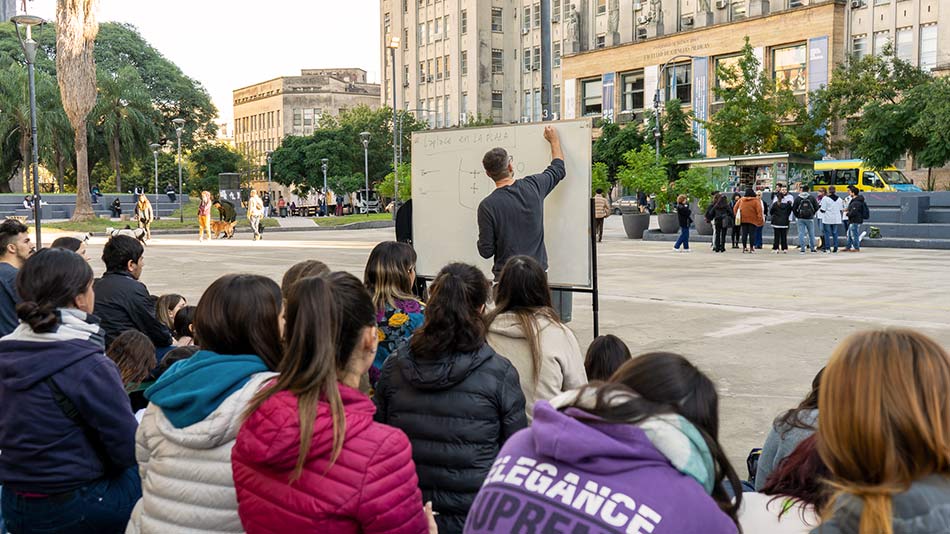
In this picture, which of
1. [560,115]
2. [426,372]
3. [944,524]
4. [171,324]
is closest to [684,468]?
[944,524]

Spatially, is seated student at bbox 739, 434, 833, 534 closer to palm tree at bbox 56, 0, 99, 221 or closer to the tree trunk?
Answer: palm tree at bbox 56, 0, 99, 221

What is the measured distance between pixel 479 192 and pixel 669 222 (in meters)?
22.9

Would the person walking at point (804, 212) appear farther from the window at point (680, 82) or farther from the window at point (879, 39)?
the window at point (680, 82)

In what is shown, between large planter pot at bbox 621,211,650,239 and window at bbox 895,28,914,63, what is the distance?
2594cm

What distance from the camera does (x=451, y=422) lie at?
3.21m

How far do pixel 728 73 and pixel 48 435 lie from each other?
4490 centimetres

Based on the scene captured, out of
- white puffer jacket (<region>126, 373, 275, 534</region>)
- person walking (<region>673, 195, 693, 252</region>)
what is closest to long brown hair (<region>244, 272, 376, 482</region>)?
white puffer jacket (<region>126, 373, 275, 534</region>)

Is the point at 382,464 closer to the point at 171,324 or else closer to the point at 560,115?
the point at 171,324

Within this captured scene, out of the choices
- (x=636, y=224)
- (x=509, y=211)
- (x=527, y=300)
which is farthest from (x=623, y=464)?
(x=636, y=224)

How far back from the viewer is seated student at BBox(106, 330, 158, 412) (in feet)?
15.7

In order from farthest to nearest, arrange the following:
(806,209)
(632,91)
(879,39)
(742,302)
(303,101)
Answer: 1. (303,101)
2. (632,91)
3. (879,39)
4. (806,209)
5. (742,302)

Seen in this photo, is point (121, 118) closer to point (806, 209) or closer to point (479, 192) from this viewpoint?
point (806, 209)

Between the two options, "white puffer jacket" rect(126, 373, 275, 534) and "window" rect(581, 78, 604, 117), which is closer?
"white puffer jacket" rect(126, 373, 275, 534)

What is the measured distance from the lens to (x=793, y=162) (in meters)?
35.0
